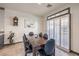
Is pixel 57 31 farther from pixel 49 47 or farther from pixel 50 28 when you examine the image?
pixel 49 47

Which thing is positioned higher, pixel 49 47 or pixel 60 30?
pixel 60 30

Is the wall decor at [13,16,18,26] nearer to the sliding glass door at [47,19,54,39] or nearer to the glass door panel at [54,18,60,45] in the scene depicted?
the sliding glass door at [47,19,54,39]

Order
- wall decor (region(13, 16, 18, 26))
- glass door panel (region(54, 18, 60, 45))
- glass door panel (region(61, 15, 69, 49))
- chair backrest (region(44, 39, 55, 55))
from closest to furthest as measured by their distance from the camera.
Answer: wall decor (region(13, 16, 18, 26)) → chair backrest (region(44, 39, 55, 55)) → glass door panel (region(54, 18, 60, 45)) → glass door panel (region(61, 15, 69, 49))

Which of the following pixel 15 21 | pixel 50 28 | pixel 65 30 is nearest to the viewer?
pixel 15 21

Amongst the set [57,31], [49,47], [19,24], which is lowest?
[49,47]

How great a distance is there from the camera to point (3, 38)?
200cm

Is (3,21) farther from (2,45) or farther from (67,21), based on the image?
(67,21)

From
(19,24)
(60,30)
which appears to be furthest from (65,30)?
(19,24)

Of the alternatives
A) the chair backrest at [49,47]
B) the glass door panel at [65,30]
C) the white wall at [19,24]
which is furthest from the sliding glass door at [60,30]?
the white wall at [19,24]

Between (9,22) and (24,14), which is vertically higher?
(24,14)

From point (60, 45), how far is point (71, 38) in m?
0.40

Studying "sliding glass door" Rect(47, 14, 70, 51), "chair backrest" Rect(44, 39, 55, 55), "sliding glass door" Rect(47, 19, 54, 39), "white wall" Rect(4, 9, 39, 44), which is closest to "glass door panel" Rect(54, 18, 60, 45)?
"sliding glass door" Rect(47, 14, 70, 51)

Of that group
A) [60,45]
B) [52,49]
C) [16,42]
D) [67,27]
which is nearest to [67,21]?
[67,27]

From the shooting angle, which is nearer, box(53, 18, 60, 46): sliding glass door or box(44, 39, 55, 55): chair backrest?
box(44, 39, 55, 55): chair backrest
